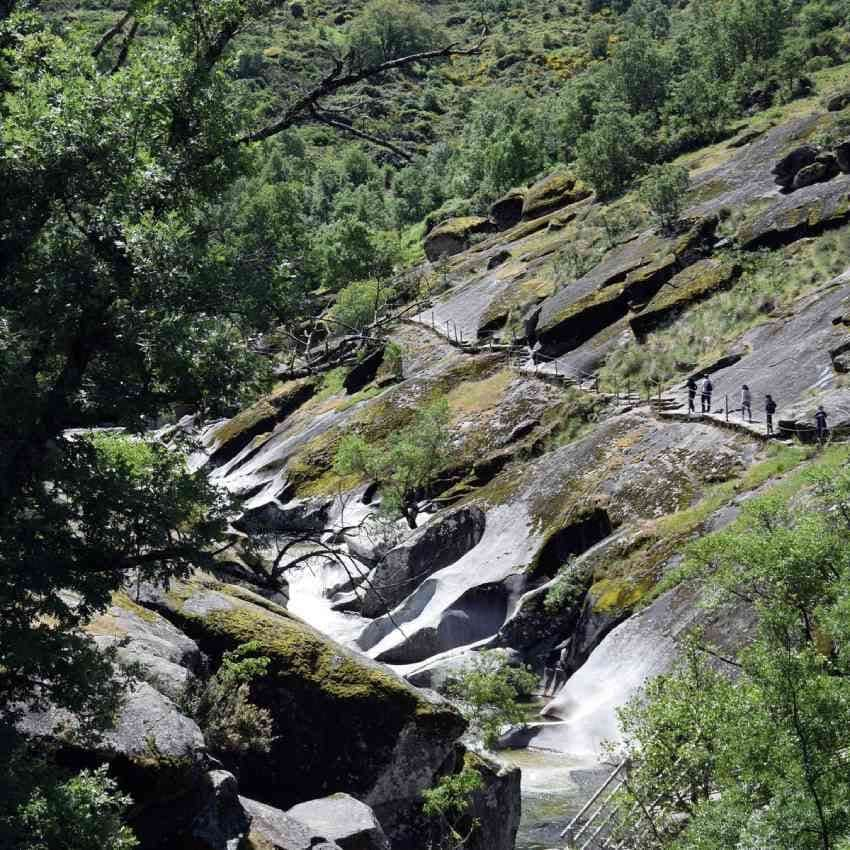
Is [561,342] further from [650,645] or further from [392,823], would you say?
[392,823]

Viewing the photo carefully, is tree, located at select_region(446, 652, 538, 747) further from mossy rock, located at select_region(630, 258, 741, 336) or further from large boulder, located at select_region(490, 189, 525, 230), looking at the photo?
large boulder, located at select_region(490, 189, 525, 230)

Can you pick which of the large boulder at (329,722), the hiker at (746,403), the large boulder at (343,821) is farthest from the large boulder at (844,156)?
the large boulder at (343,821)

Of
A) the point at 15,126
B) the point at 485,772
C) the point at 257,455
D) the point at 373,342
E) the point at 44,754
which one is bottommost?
the point at 257,455

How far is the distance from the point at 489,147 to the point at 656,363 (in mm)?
63767

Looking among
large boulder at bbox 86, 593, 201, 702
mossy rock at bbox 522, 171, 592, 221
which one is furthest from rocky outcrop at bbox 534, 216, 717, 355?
large boulder at bbox 86, 593, 201, 702

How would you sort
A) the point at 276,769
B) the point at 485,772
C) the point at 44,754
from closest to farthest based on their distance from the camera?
Result: the point at 44,754
the point at 276,769
the point at 485,772

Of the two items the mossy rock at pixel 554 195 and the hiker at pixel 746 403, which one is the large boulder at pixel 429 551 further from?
the mossy rock at pixel 554 195

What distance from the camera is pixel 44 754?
10.9m

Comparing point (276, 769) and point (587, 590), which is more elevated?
point (276, 769)

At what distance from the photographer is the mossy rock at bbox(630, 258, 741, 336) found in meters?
56.1

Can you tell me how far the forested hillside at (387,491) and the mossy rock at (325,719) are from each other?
0.17 ft

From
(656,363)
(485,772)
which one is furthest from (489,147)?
(485,772)

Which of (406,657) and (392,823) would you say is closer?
(392,823)

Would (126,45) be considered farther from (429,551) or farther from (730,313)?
(730,313)
